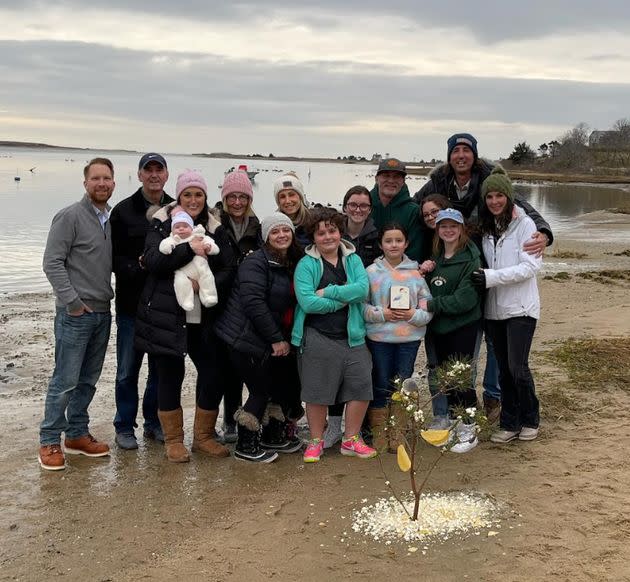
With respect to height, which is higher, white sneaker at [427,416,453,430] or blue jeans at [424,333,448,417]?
blue jeans at [424,333,448,417]

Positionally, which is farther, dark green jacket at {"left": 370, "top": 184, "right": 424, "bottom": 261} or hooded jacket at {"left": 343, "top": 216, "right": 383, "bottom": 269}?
dark green jacket at {"left": 370, "top": 184, "right": 424, "bottom": 261}

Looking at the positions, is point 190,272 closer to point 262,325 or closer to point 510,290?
point 262,325

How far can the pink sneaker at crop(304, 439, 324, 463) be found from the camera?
5227 millimetres

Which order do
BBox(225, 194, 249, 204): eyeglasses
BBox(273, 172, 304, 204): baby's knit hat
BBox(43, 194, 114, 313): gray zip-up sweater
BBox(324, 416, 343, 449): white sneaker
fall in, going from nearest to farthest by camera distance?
BBox(43, 194, 114, 313): gray zip-up sweater → BBox(225, 194, 249, 204): eyeglasses → BBox(273, 172, 304, 204): baby's knit hat → BBox(324, 416, 343, 449): white sneaker

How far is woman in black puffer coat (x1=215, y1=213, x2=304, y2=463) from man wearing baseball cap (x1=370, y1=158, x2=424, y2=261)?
972mm

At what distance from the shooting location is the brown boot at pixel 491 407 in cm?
598

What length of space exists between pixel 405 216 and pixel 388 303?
0.80 metres

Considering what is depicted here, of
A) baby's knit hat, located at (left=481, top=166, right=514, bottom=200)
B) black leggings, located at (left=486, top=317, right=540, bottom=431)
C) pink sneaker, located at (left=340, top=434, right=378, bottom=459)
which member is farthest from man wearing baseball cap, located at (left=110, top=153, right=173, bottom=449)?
black leggings, located at (left=486, top=317, right=540, bottom=431)

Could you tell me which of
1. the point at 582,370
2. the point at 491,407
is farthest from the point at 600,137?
the point at 491,407

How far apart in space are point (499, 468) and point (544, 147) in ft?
376

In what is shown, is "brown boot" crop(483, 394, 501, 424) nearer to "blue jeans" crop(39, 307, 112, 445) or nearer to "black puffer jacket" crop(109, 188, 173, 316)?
"black puffer jacket" crop(109, 188, 173, 316)

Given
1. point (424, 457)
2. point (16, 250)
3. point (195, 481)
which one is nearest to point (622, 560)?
point (424, 457)

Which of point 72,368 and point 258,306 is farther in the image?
point 72,368

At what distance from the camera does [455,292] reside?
204 inches
